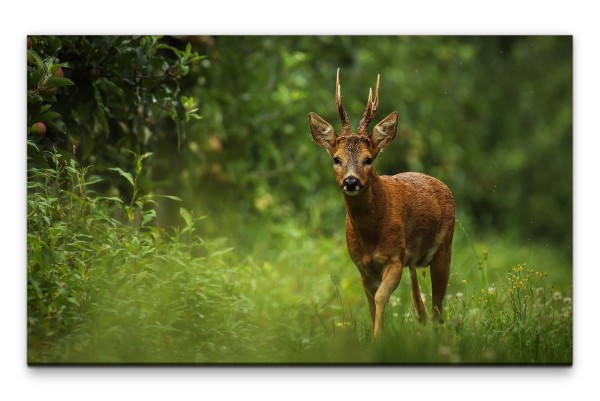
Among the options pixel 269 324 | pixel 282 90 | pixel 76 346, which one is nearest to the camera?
pixel 76 346

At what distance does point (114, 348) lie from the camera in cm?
614

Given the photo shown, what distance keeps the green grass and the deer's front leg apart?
0.52ft

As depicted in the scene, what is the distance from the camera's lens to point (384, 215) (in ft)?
19.7

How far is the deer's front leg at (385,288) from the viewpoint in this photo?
5809mm

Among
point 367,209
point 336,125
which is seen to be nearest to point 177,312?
point 367,209

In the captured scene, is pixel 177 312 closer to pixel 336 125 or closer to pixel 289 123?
pixel 289 123

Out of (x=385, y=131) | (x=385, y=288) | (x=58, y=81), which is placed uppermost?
(x=58, y=81)

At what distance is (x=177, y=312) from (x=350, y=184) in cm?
112

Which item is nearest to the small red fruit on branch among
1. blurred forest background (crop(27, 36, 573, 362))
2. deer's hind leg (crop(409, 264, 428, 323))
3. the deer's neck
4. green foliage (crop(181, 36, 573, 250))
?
blurred forest background (crop(27, 36, 573, 362))

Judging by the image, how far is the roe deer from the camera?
232 inches

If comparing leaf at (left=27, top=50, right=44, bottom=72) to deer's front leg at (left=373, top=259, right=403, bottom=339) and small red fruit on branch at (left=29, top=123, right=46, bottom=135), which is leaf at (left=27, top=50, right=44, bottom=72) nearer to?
small red fruit on branch at (left=29, top=123, right=46, bottom=135)
